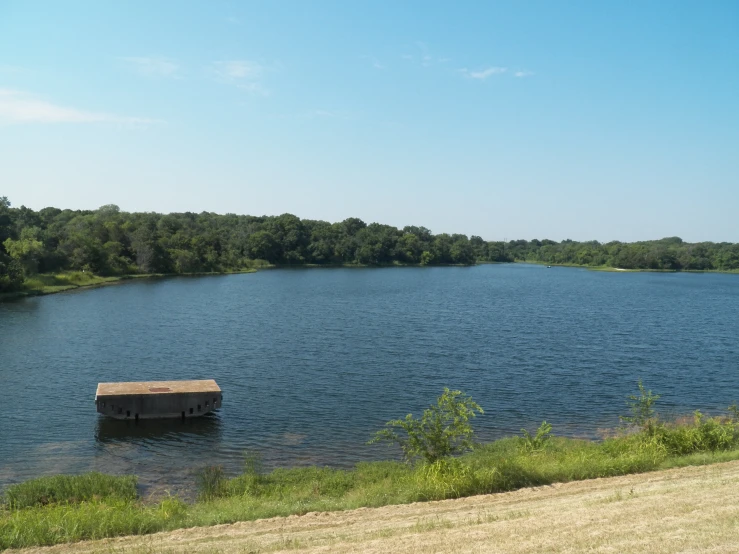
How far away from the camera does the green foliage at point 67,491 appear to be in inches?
711

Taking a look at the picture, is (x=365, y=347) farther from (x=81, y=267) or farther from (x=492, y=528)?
(x=81, y=267)

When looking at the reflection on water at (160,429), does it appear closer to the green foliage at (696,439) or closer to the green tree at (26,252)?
the green foliage at (696,439)

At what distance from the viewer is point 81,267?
105 metres

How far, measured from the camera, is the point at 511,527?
12.5 meters

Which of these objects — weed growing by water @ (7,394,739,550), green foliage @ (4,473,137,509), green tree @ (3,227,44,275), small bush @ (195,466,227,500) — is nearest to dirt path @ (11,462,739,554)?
weed growing by water @ (7,394,739,550)

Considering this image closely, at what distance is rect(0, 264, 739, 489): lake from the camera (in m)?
26.1

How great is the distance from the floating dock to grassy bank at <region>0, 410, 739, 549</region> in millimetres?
7981

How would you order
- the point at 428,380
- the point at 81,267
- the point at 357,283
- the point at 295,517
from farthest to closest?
the point at 357,283 < the point at 81,267 < the point at 428,380 < the point at 295,517

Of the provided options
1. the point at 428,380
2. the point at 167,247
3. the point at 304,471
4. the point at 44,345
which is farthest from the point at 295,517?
the point at 167,247

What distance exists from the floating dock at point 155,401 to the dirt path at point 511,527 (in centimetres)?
1716

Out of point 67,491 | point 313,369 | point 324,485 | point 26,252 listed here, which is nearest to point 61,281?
point 26,252

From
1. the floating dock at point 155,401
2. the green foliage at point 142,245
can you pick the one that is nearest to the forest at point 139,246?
the green foliage at point 142,245

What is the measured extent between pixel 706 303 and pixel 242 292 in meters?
73.0

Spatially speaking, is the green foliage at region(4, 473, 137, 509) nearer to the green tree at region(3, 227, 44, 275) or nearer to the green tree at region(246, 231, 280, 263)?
the green tree at region(3, 227, 44, 275)
